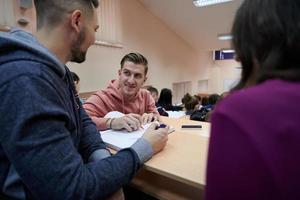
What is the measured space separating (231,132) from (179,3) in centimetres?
395

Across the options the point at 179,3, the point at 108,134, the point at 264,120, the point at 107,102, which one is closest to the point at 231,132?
the point at 264,120

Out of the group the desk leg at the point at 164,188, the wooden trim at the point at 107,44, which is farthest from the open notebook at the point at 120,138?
the wooden trim at the point at 107,44

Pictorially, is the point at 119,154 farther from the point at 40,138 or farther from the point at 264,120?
the point at 264,120

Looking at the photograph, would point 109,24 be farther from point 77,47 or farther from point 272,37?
point 272,37

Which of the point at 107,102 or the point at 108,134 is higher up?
the point at 107,102

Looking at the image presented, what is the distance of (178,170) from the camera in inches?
30.2

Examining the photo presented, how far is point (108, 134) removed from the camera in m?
1.15

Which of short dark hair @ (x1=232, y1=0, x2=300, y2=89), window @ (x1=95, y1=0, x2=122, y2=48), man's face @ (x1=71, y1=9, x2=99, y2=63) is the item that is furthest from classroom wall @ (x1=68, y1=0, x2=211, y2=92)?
short dark hair @ (x1=232, y1=0, x2=300, y2=89)

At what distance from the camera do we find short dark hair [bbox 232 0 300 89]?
0.42 meters

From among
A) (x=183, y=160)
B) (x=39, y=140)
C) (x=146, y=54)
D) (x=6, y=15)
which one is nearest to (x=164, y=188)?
(x=183, y=160)

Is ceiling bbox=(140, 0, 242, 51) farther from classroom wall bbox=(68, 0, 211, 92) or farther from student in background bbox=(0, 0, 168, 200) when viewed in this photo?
student in background bbox=(0, 0, 168, 200)

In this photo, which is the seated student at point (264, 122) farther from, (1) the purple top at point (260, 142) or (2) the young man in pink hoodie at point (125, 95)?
(2) the young man in pink hoodie at point (125, 95)

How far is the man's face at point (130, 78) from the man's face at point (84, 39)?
795 mm

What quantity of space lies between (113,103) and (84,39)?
87 centimetres
